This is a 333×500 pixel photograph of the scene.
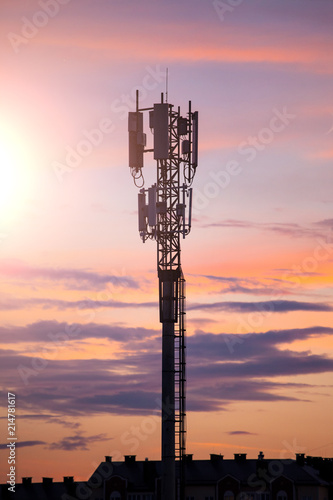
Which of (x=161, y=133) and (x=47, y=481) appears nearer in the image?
(x=161, y=133)

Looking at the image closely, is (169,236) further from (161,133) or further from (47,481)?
(47,481)

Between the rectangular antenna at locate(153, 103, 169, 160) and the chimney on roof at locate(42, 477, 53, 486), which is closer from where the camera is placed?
the rectangular antenna at locate(153, 103, 169, 160)

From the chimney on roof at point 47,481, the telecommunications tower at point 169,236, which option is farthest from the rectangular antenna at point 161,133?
the chimney on roof at point 47,481

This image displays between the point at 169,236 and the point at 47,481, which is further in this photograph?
the point at 47,481

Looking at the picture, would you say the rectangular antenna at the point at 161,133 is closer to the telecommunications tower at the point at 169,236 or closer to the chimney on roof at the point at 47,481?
the telecommunications tower at the point at 169,236

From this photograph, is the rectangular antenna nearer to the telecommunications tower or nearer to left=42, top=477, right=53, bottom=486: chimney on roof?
the telecommunications tower

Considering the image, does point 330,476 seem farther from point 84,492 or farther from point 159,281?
point 159,281

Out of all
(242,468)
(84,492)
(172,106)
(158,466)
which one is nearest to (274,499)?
(242,468)

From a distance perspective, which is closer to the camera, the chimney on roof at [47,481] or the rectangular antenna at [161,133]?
the rectangular antenna at [161,133]

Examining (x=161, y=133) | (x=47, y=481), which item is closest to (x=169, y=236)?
(x=161, y=133)

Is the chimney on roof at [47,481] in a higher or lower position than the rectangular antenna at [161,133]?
lower

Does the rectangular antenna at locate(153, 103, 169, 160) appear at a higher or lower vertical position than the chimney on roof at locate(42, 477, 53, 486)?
higher

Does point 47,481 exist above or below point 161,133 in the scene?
below

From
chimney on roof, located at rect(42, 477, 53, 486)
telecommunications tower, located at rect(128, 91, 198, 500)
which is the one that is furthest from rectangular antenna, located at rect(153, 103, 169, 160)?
chimney on roof, located at rect(42, 477, 53, 486)
